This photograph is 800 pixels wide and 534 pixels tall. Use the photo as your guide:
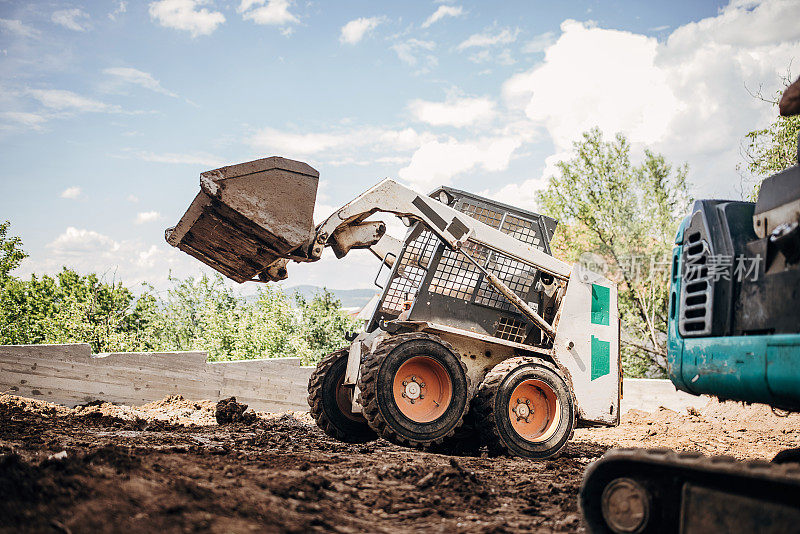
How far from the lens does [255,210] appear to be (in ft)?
22.3

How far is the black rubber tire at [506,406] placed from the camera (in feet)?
22.8

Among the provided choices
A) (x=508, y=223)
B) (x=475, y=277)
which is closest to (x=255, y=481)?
(x=475, y=277)

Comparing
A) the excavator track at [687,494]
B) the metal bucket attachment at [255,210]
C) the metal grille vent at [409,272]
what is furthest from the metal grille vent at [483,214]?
the excavator track at [687,494]

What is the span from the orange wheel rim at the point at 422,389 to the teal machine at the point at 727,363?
11.6 ft

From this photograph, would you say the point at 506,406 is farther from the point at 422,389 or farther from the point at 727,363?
the point at 727,363

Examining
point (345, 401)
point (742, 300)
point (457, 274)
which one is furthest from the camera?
point (345, 401)

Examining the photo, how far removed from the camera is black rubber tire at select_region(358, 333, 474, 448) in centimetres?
663

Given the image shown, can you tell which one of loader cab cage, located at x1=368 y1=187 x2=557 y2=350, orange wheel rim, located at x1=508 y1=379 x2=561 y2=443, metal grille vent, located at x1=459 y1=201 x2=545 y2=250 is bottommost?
orange wheel rim, located at x1=508 y1=379 x2=561 y2=443

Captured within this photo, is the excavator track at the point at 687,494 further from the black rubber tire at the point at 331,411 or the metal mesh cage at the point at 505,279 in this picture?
the black rubber tire at the point at 331,411

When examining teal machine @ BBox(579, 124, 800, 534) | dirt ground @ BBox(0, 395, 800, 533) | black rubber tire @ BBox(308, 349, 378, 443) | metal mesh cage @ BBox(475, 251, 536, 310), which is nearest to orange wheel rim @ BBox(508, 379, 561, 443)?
dirt ground @ BBox(0, 395, 800, 533)

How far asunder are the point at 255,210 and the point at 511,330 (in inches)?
131

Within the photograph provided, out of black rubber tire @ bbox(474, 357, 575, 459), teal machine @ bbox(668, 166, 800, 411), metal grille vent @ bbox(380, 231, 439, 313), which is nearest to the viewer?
teal machine @ bbox(668, 166, 800, 411)

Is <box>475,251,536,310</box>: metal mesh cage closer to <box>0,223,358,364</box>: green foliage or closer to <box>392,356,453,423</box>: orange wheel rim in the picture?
<box>392,356,453,423</box>: orange wheel rim

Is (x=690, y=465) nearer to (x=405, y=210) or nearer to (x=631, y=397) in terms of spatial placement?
(x=405, y=210)
